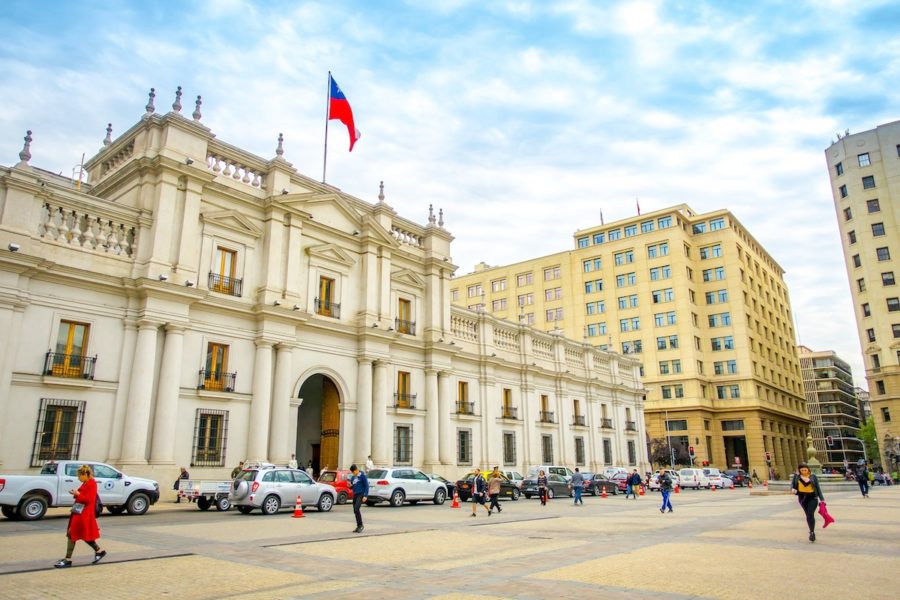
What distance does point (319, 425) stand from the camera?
32.3 m

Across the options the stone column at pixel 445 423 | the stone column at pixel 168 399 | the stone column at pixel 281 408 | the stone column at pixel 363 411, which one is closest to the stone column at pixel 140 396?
the stone column at pixel 168 399

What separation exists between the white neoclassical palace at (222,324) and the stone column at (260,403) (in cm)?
8

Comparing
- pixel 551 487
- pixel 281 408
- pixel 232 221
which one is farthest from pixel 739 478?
pixel 232 221

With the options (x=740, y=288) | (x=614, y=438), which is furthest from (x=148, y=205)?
(x=740, y=288)

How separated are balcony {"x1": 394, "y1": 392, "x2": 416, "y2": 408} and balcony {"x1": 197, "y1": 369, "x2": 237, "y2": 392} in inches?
366

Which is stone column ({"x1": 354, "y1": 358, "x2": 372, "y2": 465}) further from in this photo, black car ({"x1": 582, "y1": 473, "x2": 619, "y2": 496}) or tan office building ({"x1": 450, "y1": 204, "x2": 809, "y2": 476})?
tan office building ({"x1": 450, "y1": 204, "x2": 809, "y2": 476})

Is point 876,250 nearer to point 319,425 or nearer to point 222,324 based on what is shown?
point 319,425

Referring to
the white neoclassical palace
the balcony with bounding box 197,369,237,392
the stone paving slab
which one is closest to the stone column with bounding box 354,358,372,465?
the white neoclassical palace

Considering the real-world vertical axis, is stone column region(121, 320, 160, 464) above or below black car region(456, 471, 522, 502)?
above

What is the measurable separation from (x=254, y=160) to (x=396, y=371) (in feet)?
42.0

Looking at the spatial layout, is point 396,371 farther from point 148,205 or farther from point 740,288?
point 740,288

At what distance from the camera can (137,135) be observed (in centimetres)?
2575

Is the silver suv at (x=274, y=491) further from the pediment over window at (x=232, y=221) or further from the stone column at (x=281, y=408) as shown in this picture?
the pediment over window at (x=232, y=221)

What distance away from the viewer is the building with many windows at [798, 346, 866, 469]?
125938mm
